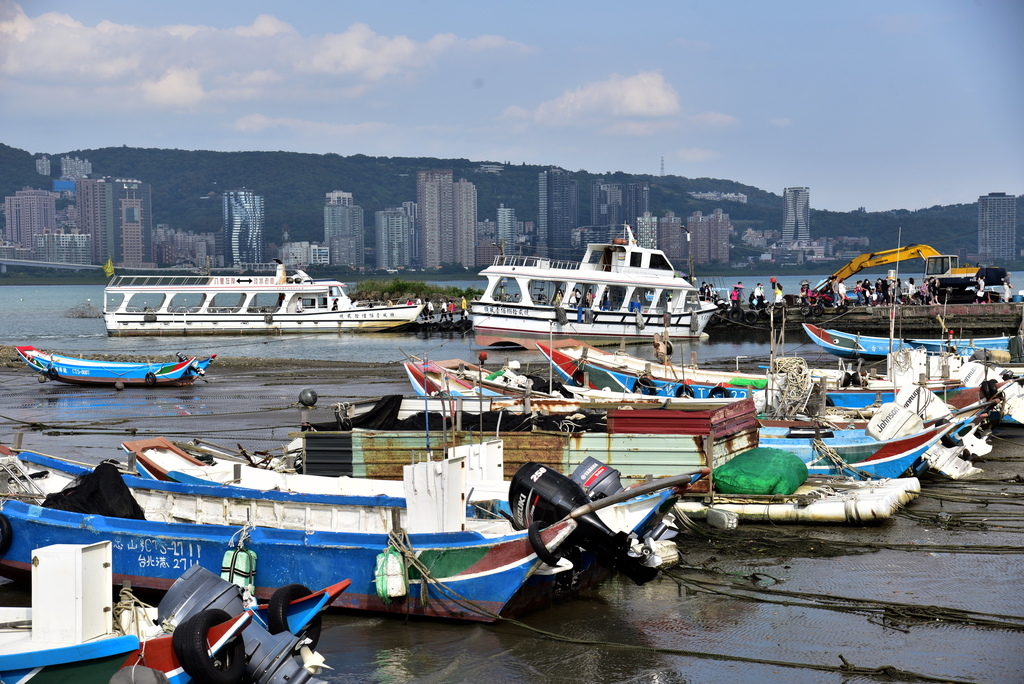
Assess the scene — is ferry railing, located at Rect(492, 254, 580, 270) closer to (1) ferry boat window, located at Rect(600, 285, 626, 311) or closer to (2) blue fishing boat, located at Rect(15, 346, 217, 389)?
(1) ferry boat window, located at Rect(600, 285, 626, 311)

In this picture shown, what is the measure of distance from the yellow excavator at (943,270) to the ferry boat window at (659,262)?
34.5 feet

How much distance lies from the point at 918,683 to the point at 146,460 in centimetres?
842

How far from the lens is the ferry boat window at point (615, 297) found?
40306 mm

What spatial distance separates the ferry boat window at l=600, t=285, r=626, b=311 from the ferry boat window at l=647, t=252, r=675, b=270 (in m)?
1.69

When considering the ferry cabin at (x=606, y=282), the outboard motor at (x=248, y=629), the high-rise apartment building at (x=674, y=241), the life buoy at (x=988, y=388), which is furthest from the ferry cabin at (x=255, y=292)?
the high-rise apartment building at (x=674, y=241)

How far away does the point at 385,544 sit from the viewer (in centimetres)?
909

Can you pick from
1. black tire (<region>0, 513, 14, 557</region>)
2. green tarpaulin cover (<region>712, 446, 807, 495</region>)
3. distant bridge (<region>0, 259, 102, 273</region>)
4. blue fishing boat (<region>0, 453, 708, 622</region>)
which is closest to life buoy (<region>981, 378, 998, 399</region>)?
green tarpaulin cover (<region>712, 446, 807, 495</region>)

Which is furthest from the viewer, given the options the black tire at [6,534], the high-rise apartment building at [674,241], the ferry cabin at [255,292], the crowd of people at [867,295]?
the high-rise apartment building at [674,241]

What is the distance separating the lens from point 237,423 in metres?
20.8

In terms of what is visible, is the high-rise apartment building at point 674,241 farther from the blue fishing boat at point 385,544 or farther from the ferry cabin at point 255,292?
the blue fishing boat at point 385,544

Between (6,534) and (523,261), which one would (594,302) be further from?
(6,534)

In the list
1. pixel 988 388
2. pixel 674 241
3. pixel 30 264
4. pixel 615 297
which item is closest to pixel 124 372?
pixel 615 297

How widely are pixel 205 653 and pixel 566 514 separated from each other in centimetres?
351

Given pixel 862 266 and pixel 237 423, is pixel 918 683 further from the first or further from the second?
pixel 862 266
